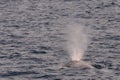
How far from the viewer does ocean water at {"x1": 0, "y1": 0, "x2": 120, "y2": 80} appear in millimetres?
19234

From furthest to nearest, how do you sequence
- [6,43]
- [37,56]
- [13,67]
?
[6,43]
[37,56]
[13,67]

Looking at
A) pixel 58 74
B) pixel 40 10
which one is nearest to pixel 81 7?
pixel 40 10

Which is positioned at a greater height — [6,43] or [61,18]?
[61,18]

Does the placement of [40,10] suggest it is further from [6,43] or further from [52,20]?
[6,43]

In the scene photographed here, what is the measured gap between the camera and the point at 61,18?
30438mm

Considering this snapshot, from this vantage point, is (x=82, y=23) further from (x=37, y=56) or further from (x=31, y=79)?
(x=31, y=79)

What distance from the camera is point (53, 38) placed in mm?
25125

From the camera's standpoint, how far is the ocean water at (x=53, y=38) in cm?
1923

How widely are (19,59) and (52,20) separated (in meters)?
8.80

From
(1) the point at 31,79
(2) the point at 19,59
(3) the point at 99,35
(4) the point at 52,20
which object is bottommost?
(1) the point at 31,79

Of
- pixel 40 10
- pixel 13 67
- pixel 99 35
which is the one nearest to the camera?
pixel 13 67

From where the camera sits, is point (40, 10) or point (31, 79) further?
point (40, 10)

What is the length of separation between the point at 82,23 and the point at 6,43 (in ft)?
20.1

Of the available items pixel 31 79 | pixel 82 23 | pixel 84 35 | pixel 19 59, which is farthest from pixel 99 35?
pixel 31 79
